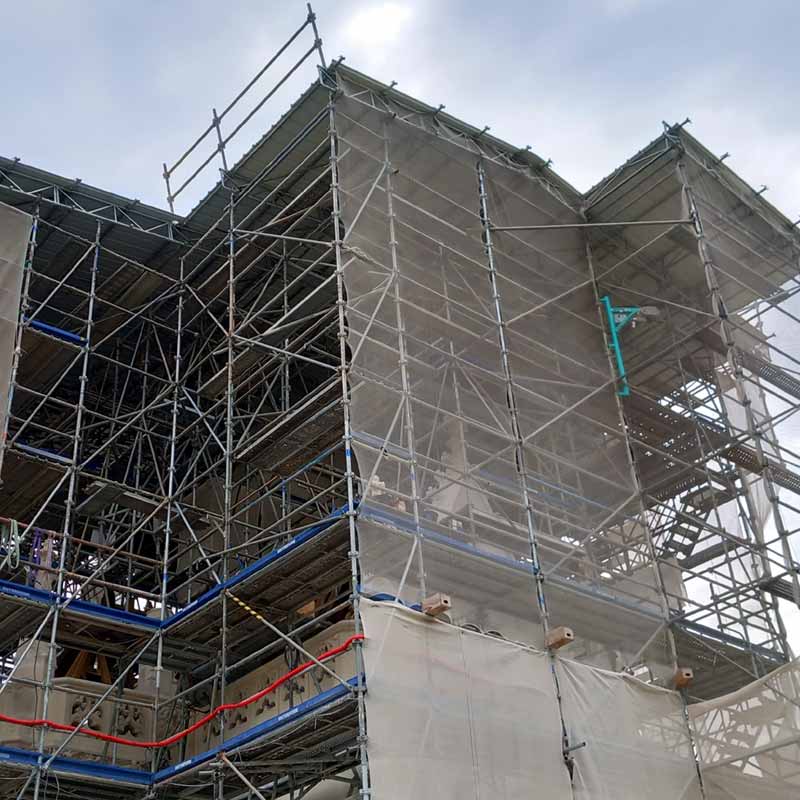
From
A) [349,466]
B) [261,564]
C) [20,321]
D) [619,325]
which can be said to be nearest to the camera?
[349,466]

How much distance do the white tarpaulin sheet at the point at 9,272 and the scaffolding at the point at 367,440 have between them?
0.19 feet

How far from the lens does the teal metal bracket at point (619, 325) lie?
19.6 metres

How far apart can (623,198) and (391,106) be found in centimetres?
505

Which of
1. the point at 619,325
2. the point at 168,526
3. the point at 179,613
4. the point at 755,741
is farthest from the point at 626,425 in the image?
the point at 179,613

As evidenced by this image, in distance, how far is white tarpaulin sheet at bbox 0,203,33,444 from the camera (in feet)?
58.0

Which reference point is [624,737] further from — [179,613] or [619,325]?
[619,325]

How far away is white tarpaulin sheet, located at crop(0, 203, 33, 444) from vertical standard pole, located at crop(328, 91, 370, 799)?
217 inches

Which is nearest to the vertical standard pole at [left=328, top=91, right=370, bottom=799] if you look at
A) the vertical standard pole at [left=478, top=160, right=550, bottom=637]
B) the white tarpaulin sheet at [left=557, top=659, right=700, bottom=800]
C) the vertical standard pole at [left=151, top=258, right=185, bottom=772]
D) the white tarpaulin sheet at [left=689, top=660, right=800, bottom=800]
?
the vertical standard pole at [left=478, top=160, right=550, bottom=637]

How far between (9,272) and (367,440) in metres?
7.59

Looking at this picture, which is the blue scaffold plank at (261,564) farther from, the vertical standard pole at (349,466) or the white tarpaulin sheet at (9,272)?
the white tarpaulin sheet at (9,272)

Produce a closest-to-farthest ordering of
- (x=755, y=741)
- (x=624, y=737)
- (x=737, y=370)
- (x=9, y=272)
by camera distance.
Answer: (x=624, y=737) < (x=755, y=741) < (x=737, y=370) < (x=9, y=272)

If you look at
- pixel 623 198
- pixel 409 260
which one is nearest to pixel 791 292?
pixel 623 198

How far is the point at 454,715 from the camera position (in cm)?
1356

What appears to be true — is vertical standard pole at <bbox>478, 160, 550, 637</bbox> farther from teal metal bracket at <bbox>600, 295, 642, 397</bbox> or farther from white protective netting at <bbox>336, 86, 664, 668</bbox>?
teal metal bracket at <bbox>600, 295, 642, 397</bbox>
